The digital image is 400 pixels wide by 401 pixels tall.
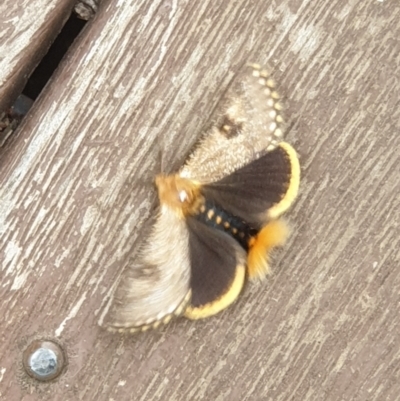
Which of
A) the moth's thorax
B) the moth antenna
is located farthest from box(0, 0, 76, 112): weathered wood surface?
the moth antenna

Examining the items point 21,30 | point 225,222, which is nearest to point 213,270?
point 225,222

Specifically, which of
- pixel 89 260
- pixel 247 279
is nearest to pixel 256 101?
pixel 247 279

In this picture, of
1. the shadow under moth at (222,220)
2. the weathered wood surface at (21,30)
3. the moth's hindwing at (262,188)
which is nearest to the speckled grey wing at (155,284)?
the shadow under moth at (222,220)

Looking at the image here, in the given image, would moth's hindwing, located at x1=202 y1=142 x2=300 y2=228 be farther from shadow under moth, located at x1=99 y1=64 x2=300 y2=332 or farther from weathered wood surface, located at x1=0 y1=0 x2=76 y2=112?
weathered wood surface, located at x1=0 y1=0 x2=76 y2=112

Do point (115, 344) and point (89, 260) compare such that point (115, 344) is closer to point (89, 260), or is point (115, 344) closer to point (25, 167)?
point (89, 260)

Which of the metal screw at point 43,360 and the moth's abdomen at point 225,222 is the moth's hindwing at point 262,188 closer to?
the moth's abdomen at point 225,222

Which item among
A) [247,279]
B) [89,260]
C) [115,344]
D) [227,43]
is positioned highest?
[227,43]
